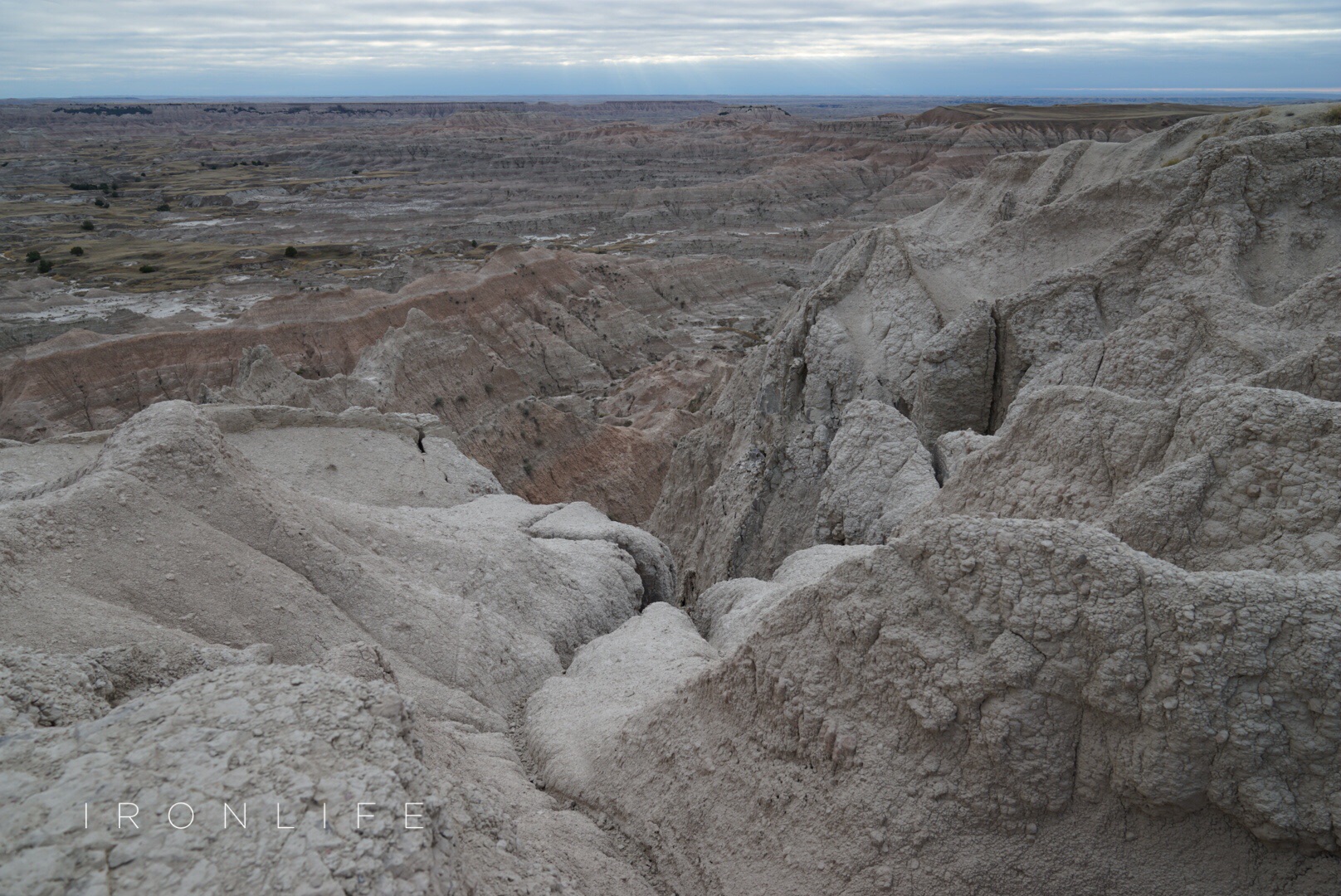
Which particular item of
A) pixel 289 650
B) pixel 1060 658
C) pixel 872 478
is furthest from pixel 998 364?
pixel 289 650

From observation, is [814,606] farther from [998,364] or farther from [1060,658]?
[998,364]

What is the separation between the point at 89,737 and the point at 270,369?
2673cm

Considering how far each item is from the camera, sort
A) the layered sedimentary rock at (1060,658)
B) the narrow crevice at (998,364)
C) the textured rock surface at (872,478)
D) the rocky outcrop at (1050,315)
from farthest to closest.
Answer: the narrow crevice at (998,364) < the textured rock surface at (872,478) < the rocky outcrop at (1050,315) < the layered sedimentary rock at (1060,658)

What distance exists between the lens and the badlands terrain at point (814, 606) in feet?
19.7

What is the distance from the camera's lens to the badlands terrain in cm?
600

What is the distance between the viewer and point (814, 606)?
8.48m

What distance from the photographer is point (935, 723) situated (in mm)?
7195

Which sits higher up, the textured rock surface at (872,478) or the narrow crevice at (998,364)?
the narrow crevice at (998,364)

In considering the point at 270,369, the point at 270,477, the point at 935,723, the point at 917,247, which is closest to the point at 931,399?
the point at 917,247

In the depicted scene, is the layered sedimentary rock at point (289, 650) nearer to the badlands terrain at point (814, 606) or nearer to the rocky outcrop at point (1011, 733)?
the badlands terrain at point (814, 606)

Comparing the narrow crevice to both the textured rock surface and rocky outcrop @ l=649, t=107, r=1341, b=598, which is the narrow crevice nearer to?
rocky outcrop @ l=649, t=107, r=1341, b=598

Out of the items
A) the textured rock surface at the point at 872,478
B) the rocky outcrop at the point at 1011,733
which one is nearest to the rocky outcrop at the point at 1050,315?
the textured rock surface at the point at 872,478

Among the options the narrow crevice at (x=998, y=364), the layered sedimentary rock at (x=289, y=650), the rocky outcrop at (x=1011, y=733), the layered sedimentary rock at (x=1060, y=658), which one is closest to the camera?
the layered sedimentary rock at (x=289, y=650)

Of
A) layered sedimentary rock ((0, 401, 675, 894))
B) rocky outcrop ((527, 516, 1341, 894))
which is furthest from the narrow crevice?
rocky outcrop ((527, 516, 1341, 894))
